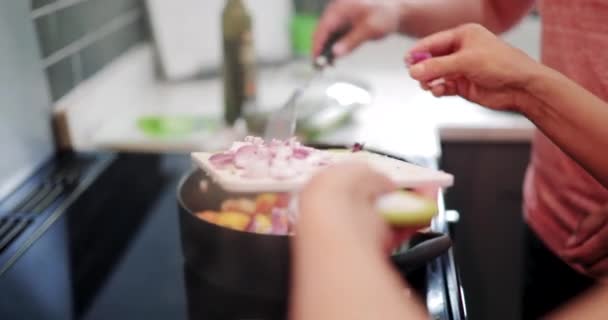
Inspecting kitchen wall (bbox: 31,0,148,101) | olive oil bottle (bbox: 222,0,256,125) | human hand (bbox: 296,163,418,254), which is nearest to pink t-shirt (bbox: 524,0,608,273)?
human hand (bbox: 296,163,418,254)

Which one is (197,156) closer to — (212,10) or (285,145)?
(285,145)

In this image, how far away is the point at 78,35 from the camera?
1.12 metres

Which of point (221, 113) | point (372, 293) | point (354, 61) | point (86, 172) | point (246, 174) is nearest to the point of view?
point (372, 293)

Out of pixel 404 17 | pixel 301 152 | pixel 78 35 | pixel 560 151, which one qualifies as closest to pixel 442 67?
pixel 301 152

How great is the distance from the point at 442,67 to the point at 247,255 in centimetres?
24

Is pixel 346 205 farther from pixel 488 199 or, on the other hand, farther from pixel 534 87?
pixel 488 199

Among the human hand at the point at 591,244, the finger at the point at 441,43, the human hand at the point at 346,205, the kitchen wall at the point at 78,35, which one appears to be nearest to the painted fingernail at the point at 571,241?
the human hand at the point at 591,244

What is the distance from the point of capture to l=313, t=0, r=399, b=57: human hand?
875mm

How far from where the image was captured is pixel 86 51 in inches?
45.4

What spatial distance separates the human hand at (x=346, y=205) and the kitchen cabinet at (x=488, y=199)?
681 millimetres

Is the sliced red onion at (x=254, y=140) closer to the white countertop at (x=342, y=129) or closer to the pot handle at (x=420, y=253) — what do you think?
the pot handle at (x=420, y=253)

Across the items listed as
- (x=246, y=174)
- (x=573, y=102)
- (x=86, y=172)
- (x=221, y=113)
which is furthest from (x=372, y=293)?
(x=221, y=113)

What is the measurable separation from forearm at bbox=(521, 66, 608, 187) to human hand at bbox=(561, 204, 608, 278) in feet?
0.38

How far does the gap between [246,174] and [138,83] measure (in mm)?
950
